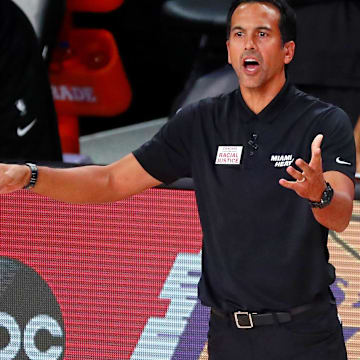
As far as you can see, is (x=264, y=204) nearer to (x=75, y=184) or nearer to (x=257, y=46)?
(x=257, y=46)

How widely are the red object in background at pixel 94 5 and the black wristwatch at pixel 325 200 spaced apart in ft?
13.4

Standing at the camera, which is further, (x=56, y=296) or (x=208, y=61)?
(x=208, y=61)

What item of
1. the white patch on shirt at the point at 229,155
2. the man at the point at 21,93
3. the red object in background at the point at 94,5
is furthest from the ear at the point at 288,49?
the red object in background at the point at 94,5

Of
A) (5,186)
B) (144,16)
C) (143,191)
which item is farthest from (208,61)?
(5,186)

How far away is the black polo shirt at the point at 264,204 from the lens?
2658 millimetres

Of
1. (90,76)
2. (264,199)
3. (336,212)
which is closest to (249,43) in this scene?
(264,199)

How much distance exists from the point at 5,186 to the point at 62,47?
3.91 metres

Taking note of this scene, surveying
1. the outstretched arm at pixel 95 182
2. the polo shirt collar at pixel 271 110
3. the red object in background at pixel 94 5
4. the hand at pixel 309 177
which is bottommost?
the red object in background at pixel 94 5

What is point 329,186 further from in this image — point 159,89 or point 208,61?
point 159,89

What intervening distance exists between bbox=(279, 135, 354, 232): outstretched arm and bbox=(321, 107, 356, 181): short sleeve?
2cm

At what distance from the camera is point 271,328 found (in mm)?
2707

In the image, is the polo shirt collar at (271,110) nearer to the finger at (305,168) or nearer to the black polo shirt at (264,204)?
the black polo shirt at (264,204)

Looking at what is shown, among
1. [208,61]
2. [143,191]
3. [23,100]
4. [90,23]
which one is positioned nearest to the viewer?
[143,191]

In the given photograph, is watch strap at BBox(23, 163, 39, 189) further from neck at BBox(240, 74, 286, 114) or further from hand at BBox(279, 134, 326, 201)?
hand at BBox(279, 134, 326, 201)
